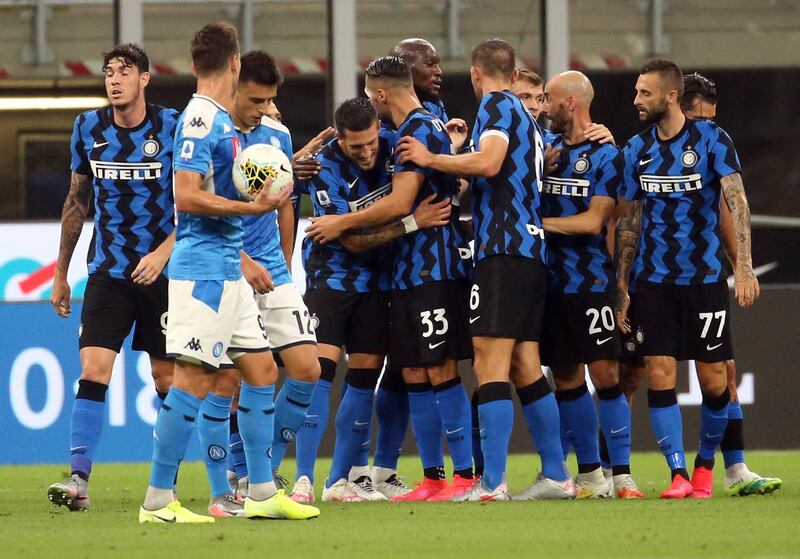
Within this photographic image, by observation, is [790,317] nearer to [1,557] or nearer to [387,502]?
[387,502]

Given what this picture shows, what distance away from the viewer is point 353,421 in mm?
8203

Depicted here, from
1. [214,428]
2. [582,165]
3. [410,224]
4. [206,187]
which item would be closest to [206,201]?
[206,187]

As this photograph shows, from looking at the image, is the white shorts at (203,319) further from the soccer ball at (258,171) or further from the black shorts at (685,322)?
the black shorts at (685,322)

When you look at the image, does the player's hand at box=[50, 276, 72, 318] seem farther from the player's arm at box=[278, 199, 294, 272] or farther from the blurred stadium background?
the blurred stadium background

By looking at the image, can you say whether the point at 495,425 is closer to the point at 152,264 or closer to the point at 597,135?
the point at 597,135

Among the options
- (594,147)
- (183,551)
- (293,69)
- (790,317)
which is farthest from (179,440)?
(293,69)

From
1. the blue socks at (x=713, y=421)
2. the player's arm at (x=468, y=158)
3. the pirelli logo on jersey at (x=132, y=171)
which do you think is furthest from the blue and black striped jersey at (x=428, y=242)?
the blue socks at (x=713, y=421)

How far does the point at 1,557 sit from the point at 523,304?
115 inches

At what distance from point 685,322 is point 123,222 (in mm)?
2822

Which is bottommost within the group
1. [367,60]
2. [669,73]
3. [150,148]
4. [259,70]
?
[150,148]

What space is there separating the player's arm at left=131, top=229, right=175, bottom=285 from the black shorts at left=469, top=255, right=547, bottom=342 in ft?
4.84

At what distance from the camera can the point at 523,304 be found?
7.73m

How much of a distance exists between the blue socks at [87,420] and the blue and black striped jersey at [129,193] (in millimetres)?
569

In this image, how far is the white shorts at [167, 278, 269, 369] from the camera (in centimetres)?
645
